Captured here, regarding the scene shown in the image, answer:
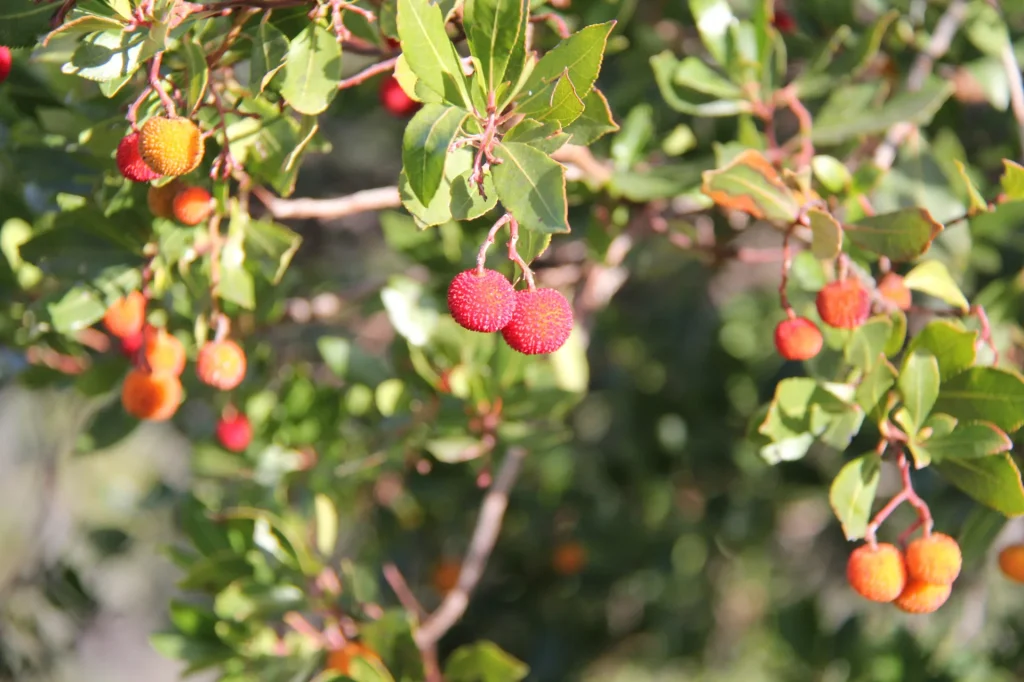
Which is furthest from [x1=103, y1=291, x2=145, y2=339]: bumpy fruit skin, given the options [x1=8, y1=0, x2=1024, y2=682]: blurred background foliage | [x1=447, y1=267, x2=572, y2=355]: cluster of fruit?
[x1=447, y1=267, x2=572, y2=355]: cluster of fruit

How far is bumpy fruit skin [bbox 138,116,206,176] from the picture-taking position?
914mm

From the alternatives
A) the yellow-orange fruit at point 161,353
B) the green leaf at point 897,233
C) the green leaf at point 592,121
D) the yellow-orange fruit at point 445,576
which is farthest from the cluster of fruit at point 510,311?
the yellow-orange fruit at point 445,576

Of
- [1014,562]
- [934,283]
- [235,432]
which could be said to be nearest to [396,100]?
[235,432]

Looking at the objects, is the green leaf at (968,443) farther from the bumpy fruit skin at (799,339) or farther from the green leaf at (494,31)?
the green leaf at (494,31)

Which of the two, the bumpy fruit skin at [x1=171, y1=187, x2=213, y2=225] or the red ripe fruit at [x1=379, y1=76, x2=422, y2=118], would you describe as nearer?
the bumpy fruit skin at [x1=171, y1=187, x2=213, y2=225]

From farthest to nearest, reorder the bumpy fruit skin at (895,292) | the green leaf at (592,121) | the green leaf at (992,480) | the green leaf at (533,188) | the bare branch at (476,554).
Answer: the bare branch at (476,554) → the bumpy fruit skin at (895,292) → the green leaf at (992,480) → the green leaf at (592,121) → the green leaf at (533,188)

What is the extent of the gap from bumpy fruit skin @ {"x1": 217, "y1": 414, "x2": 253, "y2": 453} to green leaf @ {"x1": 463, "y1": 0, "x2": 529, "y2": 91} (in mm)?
945

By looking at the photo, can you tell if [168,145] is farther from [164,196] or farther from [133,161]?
[164,196]

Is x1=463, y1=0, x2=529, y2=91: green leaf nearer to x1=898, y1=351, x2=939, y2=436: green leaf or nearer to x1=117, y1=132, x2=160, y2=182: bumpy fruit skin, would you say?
x1=117, y1=132, x2=160, y2=182: bumpy fruit skin

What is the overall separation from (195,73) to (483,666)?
961mm

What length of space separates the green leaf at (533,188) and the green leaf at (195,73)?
329 millimetres

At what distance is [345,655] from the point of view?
151cm

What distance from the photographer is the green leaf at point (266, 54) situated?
951mm

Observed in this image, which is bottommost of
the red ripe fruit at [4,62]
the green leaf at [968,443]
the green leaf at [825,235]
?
the green leaf at [968,443]
